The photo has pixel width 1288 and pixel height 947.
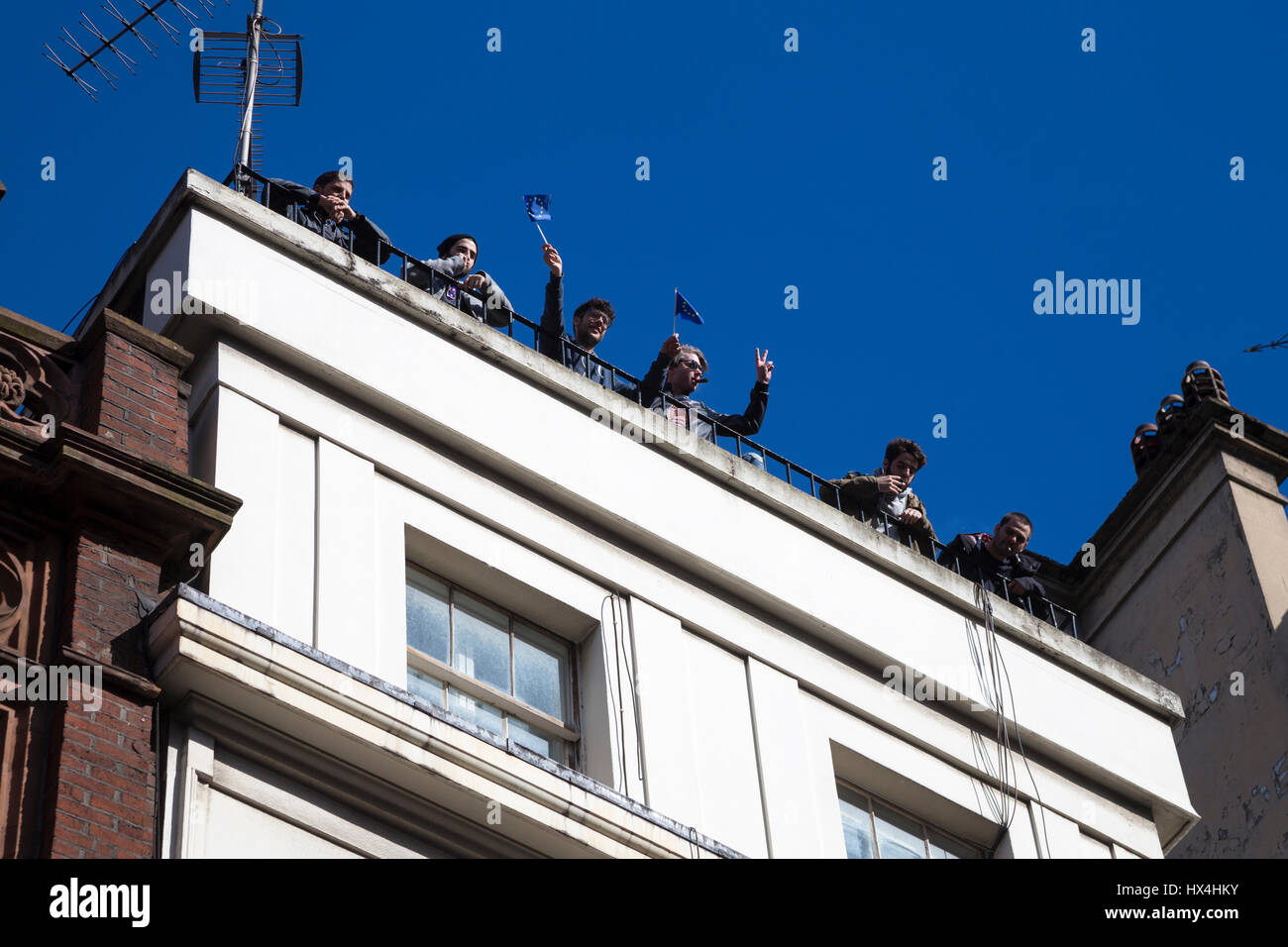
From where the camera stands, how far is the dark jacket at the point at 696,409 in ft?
58.7

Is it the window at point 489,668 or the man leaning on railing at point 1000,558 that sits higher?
the man leaning on railing at point 1000,558

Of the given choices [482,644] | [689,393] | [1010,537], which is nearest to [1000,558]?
[1010,537]

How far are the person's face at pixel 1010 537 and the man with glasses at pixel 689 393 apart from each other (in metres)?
2.40

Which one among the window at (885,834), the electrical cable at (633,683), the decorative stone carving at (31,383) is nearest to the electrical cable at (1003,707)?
the window at (885,834)

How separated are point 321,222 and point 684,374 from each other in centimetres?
324

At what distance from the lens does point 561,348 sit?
17.5 metres

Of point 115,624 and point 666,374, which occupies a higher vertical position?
point 666,374

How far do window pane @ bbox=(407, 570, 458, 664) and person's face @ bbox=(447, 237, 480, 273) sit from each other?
305 centimetres

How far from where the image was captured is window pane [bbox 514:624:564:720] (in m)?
15.5

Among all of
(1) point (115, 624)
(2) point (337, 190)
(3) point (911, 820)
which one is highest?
(2) point (337, 190)

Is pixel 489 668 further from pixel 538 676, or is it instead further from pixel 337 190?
pixel 337 190

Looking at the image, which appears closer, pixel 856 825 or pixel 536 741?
pixel 536 741

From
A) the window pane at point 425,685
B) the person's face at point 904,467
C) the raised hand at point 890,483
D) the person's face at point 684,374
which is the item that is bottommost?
the window pane at point 425,685

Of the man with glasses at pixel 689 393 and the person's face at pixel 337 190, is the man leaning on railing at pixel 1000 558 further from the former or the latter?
the person's face at pixel 337 190
